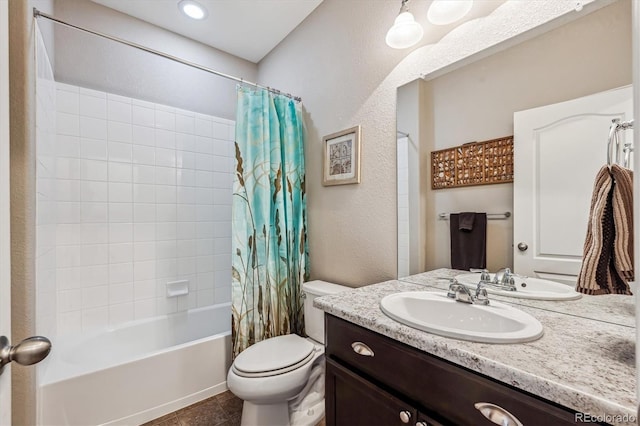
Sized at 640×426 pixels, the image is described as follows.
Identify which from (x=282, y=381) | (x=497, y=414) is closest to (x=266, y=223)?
(x=282, y=381)

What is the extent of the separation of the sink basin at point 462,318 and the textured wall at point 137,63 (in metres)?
2.26

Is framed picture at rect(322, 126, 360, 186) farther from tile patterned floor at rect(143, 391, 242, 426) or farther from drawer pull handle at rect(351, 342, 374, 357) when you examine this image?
tile patterned floor at rect(143, 391, 242, 426)

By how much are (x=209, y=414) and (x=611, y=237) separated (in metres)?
2.01

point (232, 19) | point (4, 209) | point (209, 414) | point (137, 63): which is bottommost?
point (209, 414)

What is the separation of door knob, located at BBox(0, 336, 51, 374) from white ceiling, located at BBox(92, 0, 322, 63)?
2.12m

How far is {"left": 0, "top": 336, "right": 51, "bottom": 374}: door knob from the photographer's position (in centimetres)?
48

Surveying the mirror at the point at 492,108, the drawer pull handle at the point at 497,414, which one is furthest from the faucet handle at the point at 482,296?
the drawer pull handle at the point at 497,414

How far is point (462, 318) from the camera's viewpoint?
0.97 metres

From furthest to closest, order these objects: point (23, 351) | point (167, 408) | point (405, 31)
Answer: point (167, 408) → point (405, 31) → point (23, 351)

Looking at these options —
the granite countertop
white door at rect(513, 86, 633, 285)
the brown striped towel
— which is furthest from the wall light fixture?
the granite countertop

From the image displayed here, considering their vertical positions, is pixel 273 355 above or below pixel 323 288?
below

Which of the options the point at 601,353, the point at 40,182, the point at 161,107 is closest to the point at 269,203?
the point at 40,182

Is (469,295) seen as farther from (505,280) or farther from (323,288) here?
(323,288)

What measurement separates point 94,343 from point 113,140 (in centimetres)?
142
